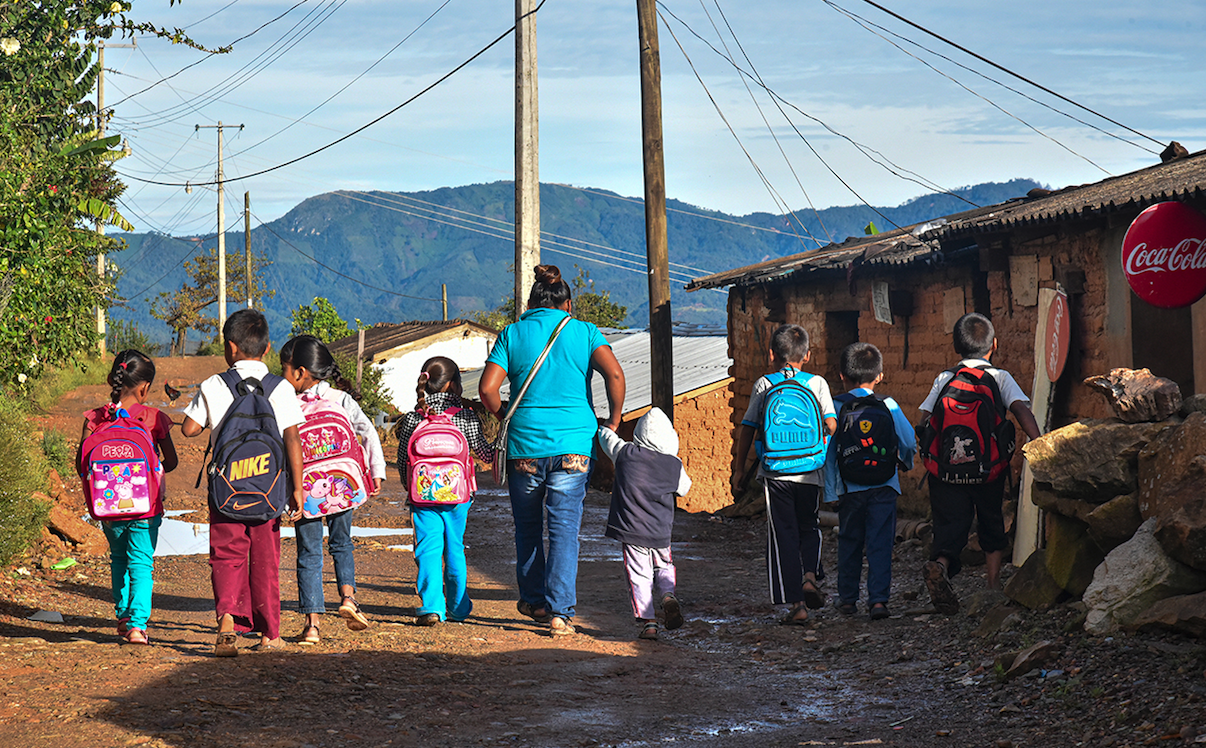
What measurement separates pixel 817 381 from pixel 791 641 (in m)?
1.54

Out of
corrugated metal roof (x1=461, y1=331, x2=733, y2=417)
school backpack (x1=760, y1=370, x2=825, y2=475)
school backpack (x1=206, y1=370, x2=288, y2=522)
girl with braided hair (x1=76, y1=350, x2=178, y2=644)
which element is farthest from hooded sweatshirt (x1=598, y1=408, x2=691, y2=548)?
corrugated metal roof (x1=461, y1=331, x2=733, y2=417)

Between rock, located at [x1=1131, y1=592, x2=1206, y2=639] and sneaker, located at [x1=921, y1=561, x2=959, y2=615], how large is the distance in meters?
1.52

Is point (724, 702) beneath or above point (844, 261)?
beneath

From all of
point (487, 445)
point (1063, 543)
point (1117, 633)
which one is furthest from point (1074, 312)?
point (487, 445)

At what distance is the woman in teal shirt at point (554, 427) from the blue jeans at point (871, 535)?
1.64 m

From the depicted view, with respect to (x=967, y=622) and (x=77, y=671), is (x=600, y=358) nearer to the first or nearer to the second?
(x=967, y=622)

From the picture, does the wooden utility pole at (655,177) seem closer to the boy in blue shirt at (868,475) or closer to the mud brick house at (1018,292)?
the mud brick house at (1018,292)

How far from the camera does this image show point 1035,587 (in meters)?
5.41

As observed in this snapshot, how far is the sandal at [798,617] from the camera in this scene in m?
6.45

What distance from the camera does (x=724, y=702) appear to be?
15.5 feet

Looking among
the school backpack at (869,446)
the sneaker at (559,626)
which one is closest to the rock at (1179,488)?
the school backpack at (869,446)

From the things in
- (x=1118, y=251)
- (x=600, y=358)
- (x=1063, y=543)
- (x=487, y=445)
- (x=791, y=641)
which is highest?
(x=1118, y=251)

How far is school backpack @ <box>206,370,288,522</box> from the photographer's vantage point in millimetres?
4918

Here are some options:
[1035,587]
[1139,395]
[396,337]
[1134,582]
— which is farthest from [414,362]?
[1134,582]
